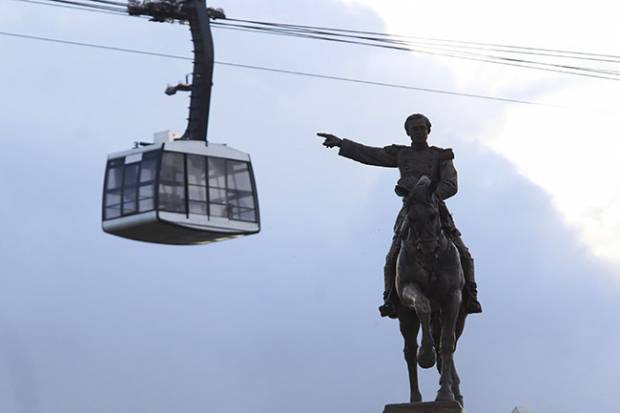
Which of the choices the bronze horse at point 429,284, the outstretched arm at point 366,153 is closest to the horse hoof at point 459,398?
the bronze horse at point 429,284

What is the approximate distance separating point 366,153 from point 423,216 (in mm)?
2862

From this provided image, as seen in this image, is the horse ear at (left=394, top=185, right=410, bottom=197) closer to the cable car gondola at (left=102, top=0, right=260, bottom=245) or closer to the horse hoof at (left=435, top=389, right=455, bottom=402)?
the horse hoof at (left=435, top=389, right=455, bottom=402)

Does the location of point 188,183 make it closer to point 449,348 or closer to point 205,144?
point 205,144

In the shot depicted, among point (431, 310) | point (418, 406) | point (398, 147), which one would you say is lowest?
point (418, 406)

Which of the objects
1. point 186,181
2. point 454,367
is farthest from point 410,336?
point 186,181

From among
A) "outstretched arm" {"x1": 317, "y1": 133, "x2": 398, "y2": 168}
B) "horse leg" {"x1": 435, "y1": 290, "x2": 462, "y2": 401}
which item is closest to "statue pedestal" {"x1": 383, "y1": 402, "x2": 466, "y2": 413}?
"horse leg" {"x1": 435, "y1": 290, "x2": 462, "y2": 401}

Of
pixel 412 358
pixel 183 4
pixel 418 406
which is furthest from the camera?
pixel 183 4

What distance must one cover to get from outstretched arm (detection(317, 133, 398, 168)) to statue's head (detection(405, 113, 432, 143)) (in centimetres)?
52

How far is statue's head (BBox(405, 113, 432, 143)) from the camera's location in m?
29.6

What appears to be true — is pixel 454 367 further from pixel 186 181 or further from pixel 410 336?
pixel 186 181

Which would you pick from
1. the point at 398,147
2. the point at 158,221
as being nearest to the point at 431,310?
the point at 398,147

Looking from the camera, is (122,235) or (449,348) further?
(122,235)

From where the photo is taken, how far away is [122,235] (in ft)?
115

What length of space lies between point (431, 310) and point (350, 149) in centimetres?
320
